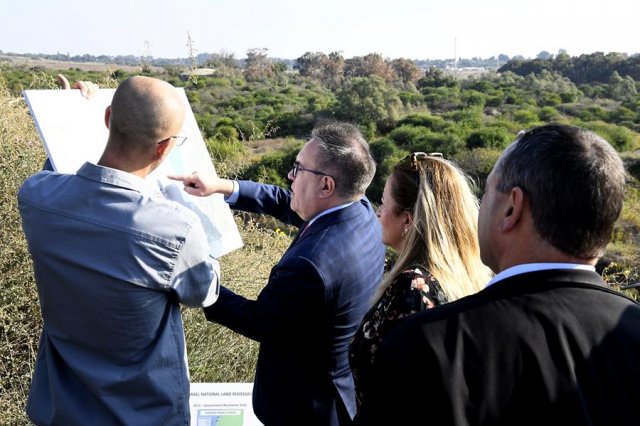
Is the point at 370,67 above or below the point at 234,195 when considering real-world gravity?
below

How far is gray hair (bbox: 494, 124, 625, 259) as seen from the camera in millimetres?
1295

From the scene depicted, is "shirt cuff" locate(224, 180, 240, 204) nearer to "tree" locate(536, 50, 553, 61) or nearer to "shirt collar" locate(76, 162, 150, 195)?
"shirt collar" locate(76, 162, 150, 195)

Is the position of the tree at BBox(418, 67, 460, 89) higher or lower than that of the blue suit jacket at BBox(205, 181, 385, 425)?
lower

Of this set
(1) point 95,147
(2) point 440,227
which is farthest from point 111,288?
(2) point 440,227

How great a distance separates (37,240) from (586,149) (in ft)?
4.94

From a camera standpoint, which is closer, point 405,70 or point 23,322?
point 23,322

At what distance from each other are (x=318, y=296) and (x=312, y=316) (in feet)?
0.29

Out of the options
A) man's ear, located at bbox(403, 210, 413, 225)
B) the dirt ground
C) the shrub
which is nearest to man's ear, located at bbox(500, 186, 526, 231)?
man's ear, located at bbox(403, 210, 413, 225)

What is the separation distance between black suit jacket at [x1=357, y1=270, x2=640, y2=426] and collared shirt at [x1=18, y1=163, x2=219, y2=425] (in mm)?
765

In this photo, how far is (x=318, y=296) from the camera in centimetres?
211

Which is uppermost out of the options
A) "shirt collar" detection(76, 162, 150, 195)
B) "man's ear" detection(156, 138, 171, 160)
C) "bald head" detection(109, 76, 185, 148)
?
"bald head" detection(109, 76, 185, 148)

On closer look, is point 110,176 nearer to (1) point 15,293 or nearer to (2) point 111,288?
(2) point 111,288

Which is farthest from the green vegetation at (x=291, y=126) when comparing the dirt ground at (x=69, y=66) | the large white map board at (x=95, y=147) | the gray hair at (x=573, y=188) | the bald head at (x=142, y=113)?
the gray hair at (x=573, y=188)

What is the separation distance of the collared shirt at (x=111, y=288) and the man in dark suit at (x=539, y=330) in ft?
2.42
